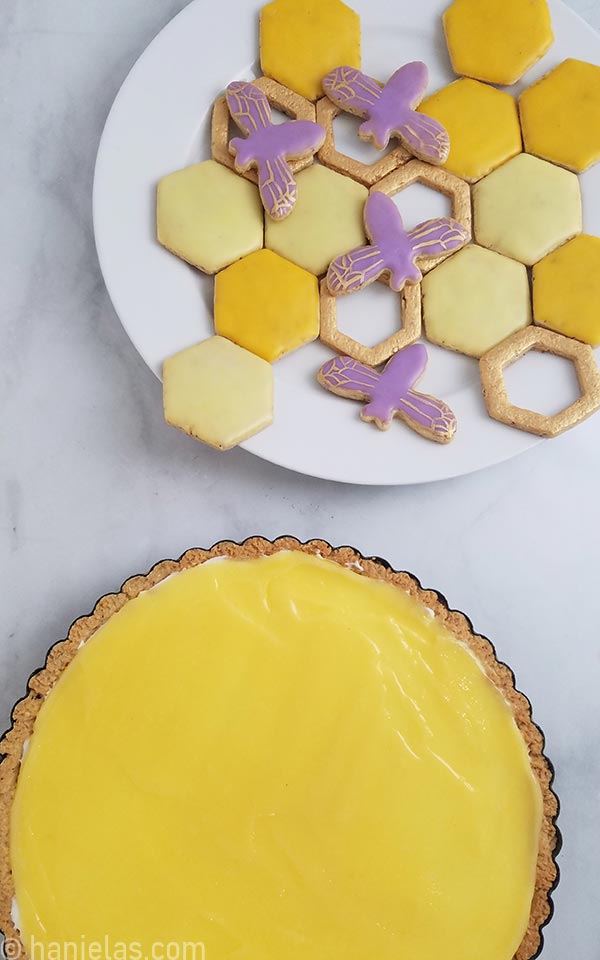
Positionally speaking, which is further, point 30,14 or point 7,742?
point 30,14

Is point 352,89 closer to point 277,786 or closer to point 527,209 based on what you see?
point 527,209

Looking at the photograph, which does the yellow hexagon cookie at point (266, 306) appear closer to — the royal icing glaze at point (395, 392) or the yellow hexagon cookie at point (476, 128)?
the royal icing glaze at point (395, 392)

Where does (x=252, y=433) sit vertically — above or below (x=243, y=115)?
below

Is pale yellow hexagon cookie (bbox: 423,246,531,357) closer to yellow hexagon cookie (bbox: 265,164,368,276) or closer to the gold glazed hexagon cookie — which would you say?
the gold glazed hexagon cookie

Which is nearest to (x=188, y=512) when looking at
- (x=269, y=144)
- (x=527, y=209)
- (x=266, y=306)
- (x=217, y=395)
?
(x=217, y=395)

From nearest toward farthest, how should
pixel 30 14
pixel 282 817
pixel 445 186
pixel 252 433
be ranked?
pixel 282 817
pixel 252 433
pixel 445 186
pixel 30 14

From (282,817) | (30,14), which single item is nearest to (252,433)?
(282,817)

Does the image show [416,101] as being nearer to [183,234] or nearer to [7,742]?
[183,234]
